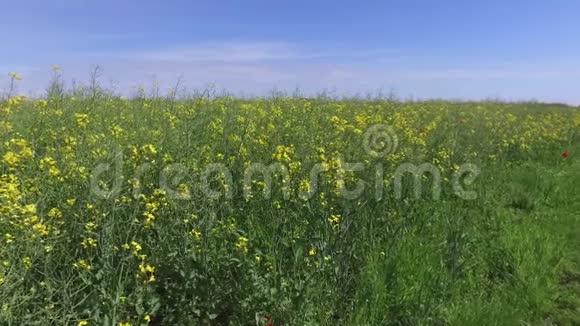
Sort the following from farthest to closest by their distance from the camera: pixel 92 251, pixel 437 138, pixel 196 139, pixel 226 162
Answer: pixel 437 138 → pixel 196 139 → pixel 226 162 → pixel 92 251

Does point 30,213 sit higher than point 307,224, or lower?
higher

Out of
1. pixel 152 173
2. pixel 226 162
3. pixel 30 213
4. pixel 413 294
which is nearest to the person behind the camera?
pixel 30 213

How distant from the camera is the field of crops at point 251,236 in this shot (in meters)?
2.74

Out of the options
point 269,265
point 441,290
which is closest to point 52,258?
point 269,265

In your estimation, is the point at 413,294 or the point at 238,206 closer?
the point at 413,294

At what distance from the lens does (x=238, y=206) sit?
3.73 m

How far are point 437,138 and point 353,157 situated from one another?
311cm

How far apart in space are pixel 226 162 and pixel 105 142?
1.08m

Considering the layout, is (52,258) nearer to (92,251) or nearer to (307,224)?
(92,251)

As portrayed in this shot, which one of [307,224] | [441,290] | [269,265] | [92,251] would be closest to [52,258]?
[92,251]

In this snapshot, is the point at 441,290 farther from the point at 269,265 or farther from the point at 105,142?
the point at 105,142

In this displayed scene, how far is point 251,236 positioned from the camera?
3.46 meters

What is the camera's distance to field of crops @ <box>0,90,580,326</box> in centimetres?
274

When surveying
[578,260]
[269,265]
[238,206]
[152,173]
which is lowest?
[578,260]
